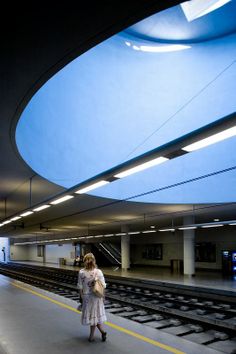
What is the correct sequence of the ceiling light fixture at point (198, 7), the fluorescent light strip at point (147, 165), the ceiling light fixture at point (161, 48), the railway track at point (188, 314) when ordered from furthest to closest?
the ceiling light fixture at point (161, 48), the ceiling light fixture at point (198, 7), the railway track at point (188, 314), the fluorescent light strip at point (147, 165)

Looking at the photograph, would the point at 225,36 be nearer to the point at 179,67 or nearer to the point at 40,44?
the point at 179,67

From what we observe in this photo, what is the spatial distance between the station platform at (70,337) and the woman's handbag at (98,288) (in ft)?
2.88

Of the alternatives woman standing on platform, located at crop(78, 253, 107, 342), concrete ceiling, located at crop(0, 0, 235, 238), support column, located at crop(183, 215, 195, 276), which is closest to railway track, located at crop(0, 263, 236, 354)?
woman standing on platform, located at crop(78, 253, 107, 342)

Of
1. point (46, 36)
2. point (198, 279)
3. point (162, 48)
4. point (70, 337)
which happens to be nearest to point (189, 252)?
point (198, 279)

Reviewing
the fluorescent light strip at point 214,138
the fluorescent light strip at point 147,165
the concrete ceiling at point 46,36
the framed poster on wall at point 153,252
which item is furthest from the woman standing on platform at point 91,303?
the framed poster on wall at point 153,252

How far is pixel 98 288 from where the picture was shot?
6246mm

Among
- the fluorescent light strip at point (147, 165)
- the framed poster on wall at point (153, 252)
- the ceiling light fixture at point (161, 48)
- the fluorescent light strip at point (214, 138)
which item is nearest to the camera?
the fluorescent light strip at point (214, 138)

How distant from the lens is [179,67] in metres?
16.8

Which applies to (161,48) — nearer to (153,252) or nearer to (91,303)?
(91,303)

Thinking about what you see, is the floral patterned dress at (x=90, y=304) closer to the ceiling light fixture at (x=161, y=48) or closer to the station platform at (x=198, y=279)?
the station platform at (x=198, y=279)

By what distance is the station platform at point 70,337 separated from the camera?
597 cm

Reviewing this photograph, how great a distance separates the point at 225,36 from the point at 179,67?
2.60 metres

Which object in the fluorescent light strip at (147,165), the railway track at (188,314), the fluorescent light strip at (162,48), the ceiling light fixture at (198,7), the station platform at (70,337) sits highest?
the ceiling light fixture at (198,7)

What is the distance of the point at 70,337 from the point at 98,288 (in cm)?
131
